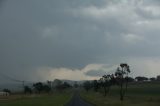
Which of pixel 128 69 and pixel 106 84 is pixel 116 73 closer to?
pixel 128 69

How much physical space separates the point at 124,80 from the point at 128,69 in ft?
Result: 16.2

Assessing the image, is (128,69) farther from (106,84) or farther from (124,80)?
(106,84)

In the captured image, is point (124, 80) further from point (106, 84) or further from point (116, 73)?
point (106, 84)

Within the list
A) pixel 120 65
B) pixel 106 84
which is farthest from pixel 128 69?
pixel 106 84

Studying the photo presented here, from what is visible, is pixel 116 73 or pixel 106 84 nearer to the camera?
pixel 116 73

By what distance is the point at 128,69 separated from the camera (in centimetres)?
10806

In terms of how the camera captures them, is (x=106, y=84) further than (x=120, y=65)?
Yes

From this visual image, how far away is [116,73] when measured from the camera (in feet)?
375

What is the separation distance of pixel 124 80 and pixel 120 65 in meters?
6.11

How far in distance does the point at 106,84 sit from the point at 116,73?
5670cm

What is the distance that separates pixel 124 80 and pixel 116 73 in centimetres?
364

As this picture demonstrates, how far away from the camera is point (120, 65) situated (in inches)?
4240

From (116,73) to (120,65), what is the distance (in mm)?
6972

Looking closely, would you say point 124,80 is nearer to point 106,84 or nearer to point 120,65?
point 120,65
